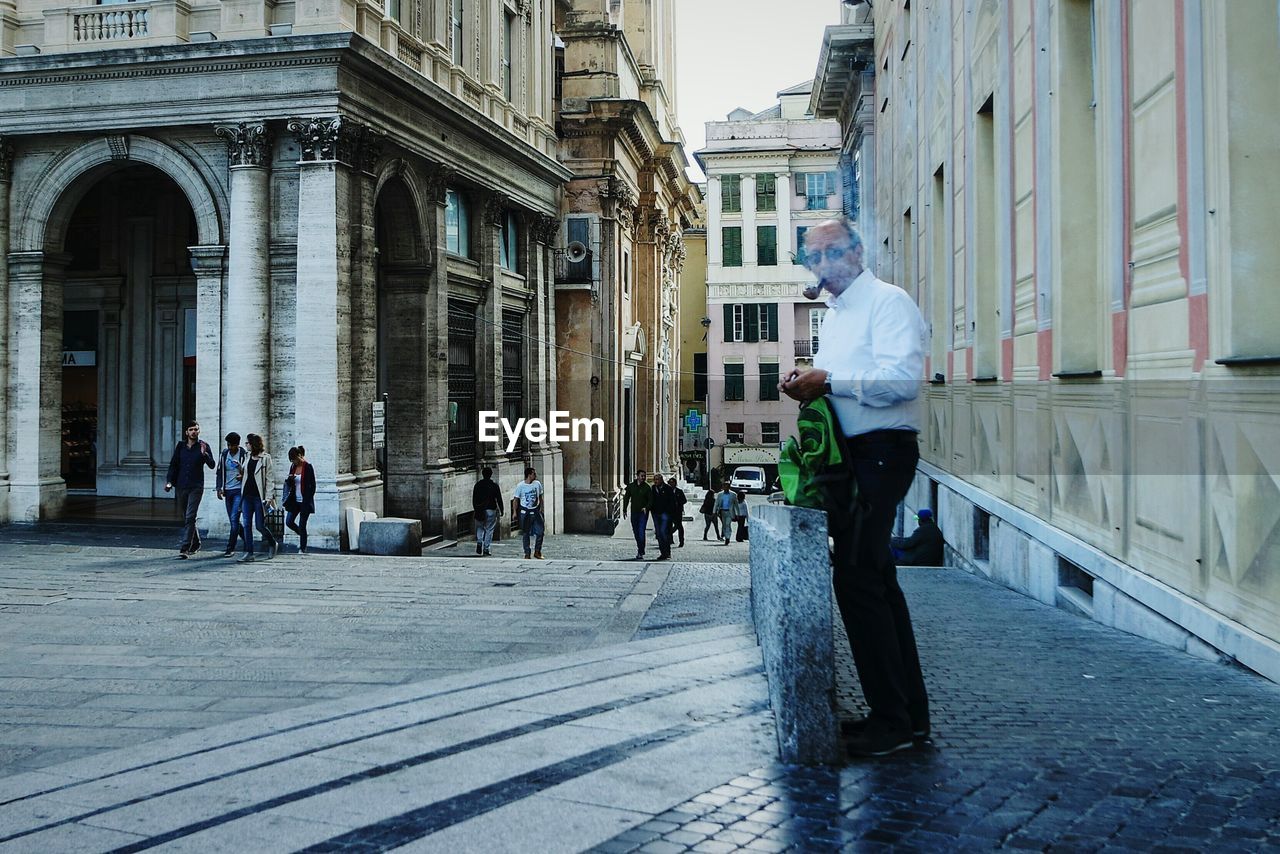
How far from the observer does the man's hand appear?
4.36m

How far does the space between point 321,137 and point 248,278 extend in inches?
106

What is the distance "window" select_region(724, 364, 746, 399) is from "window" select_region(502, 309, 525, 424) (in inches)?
1070

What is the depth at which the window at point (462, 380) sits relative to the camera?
2669 centimetres

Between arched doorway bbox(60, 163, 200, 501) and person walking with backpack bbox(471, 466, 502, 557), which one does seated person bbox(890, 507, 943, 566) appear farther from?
arched doorway bbox(60, 163, 200, 501)

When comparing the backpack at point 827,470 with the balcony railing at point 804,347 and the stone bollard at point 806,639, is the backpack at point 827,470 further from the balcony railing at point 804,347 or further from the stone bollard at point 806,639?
the balcony railing at point 804,347

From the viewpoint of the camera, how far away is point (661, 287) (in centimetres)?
4825

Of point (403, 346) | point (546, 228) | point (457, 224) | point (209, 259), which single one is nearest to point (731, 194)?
point (546, 228)

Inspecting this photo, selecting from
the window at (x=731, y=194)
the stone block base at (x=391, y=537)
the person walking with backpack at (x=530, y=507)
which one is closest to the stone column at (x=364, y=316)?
the stone block base at (x=391, y=537)

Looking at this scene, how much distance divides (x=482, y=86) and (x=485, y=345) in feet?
20.1

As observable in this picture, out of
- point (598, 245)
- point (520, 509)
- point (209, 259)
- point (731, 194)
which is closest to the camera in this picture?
point (209, 259)

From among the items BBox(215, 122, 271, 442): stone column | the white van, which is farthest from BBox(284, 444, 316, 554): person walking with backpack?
the white van

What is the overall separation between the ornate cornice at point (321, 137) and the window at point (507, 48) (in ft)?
36.6

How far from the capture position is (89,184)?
21859mm

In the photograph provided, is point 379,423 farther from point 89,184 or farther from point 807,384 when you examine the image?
point 807,384
